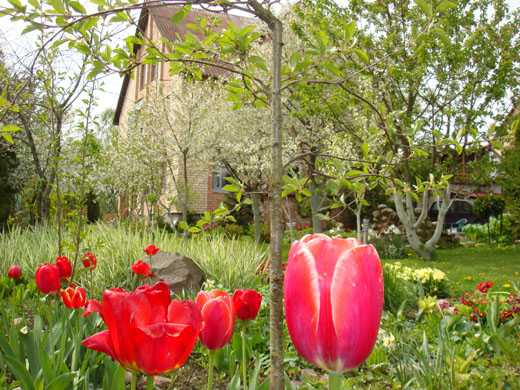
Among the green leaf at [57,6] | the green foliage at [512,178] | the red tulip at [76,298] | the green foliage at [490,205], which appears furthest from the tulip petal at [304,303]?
the green foliage at [490,205]

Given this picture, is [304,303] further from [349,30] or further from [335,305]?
[349,30]

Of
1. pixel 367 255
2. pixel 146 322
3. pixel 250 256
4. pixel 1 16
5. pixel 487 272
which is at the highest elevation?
pixel 1 16

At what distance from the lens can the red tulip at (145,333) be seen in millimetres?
878

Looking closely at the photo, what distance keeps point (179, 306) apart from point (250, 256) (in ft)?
18.6

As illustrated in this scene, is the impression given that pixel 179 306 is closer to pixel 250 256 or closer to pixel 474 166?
pixel 250 256

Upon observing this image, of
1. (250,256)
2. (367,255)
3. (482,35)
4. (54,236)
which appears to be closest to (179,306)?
(367,255)

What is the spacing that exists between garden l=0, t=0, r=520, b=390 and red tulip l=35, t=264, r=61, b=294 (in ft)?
0.04

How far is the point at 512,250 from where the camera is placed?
571 inches

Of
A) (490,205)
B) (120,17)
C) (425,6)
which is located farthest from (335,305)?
(490,205)

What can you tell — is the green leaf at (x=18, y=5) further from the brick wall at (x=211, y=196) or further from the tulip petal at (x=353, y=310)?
the brick wall at (x=211, y=196)

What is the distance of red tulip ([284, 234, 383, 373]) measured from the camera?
2.74ft

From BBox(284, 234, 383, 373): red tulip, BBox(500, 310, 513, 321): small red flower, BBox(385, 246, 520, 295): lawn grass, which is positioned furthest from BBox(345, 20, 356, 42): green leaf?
BBox(385, 246, 520, 295): lawn grass

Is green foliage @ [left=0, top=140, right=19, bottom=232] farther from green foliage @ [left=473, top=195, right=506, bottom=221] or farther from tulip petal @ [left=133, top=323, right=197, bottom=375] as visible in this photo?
green foliage @ [left=473, top=195, right=506, bottom=221]

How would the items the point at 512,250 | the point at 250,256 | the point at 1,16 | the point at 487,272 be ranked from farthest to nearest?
the point at 512,250 → the point at 487,272 → the point at 250,256 → the point at 1,16
